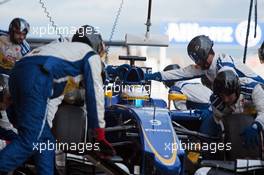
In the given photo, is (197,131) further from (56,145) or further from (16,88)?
(16,88)

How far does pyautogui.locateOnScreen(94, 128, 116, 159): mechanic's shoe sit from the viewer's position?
4.62 meters

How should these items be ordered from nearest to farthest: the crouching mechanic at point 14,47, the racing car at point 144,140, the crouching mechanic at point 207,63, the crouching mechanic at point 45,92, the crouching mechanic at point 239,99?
the crouching mechanic at point 45,92 → the racing car at point 144,140 → the crouching mechanic at point 239,99 → the crouching mechanic at point 207,63 → the crouching mechanic at point 14,47

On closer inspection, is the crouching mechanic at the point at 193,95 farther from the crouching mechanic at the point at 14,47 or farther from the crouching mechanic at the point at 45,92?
the crouching mechanic at the point at 45,92

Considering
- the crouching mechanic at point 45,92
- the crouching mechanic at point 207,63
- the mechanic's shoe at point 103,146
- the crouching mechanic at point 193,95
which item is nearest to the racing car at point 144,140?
the mechanic's shoe at point 103,146

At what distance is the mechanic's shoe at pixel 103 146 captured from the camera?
15.2 feet

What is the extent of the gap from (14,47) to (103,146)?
2.53 meters

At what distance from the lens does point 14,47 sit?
684 cm

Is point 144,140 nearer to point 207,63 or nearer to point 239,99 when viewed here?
point 239,99

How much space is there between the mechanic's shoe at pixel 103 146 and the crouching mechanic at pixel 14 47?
2.36m

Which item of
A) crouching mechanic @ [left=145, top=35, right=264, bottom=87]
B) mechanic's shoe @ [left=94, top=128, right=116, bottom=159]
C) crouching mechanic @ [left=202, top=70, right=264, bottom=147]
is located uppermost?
crouching mechanic @ [left=145, top=35, right=264, bottom=87]

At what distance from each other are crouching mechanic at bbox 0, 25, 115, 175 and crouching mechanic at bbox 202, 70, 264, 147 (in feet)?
3.41

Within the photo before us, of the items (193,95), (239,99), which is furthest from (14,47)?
(239,99)

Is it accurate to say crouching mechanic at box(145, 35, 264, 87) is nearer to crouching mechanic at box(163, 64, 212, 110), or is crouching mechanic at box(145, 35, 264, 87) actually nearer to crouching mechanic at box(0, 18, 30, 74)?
crouching mechanic at box(163, 64, 212, 110)

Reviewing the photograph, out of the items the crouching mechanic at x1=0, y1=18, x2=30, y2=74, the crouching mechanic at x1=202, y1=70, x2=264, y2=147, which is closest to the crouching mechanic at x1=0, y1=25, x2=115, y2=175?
the crouching mechanic at x1=202, y1=70, x2=264, y2=147
